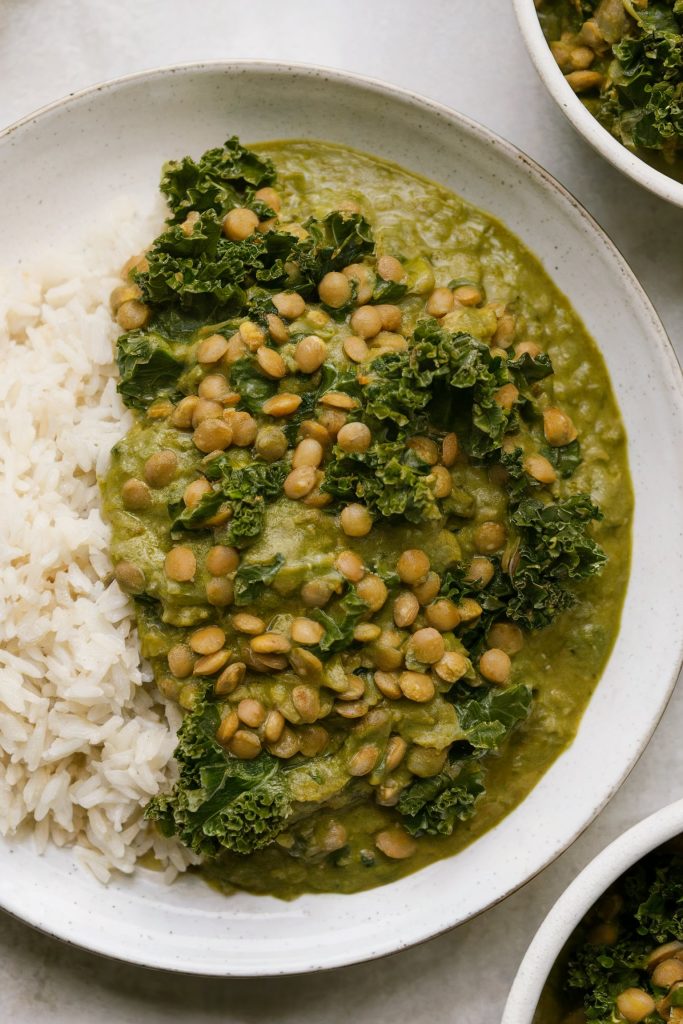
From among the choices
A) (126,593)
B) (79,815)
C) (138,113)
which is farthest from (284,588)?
(138,113)

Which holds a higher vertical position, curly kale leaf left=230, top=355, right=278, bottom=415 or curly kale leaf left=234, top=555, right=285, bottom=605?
curly kale leaf left=230, top=355, right=278, bottom=415

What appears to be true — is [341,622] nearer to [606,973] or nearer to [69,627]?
[69,627]

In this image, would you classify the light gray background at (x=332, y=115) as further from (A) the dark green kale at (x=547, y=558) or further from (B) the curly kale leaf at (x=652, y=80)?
(A) the dark green kale at (x=547, y=558)

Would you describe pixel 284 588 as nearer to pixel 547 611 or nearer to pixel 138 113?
pixel 547 611

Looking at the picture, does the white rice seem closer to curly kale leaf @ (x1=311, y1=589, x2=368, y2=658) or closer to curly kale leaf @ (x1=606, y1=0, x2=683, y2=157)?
curly kale leaf @ (x1=311, y1=589, x2=368, y2=658)

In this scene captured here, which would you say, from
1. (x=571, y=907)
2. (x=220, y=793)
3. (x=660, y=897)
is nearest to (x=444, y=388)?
(x=220, y=793)

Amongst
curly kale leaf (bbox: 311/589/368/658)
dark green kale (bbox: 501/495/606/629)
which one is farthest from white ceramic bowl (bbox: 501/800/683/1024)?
curly kale leaf (bbox: 311/589/368/658)

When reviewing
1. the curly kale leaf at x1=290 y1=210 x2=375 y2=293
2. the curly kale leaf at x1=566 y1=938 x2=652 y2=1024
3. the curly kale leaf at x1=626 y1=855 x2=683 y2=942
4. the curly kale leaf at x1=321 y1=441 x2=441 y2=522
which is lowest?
the curly kale leaf at x1=566 y1=938 x2=652 y2=1024
